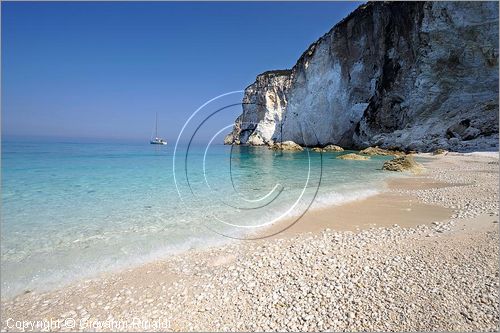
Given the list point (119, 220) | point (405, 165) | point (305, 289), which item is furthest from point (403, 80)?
point (305, 289)

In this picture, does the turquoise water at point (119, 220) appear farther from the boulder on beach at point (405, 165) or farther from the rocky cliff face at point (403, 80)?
the rocky cliff face at point (403, 80)

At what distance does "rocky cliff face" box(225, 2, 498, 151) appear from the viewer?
32.9 metres

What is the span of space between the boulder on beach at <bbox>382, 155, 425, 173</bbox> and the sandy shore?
13444mm

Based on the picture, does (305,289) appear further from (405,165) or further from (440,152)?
(440,152)

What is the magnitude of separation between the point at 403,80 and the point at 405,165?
2712 cm

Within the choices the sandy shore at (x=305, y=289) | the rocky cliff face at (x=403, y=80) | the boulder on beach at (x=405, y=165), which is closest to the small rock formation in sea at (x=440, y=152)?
the rocky cliff face at (x=403, y=80)

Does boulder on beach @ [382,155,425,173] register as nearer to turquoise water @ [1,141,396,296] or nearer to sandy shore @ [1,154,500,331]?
turquoise water @ [1,141,396,296]

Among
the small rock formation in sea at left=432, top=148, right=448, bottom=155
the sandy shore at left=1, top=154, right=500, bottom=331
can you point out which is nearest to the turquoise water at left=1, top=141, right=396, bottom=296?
the sandy shore at left=1, top=154, right=500, bottom=331

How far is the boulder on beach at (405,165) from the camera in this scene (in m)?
18.5

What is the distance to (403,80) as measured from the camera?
4031cm

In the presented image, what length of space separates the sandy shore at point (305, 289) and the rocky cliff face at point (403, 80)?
17.0 metres

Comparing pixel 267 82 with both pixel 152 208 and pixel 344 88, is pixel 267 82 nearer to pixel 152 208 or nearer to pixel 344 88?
pixel 344 88

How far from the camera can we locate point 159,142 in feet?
342

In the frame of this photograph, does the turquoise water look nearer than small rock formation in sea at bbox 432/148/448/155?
Yes
